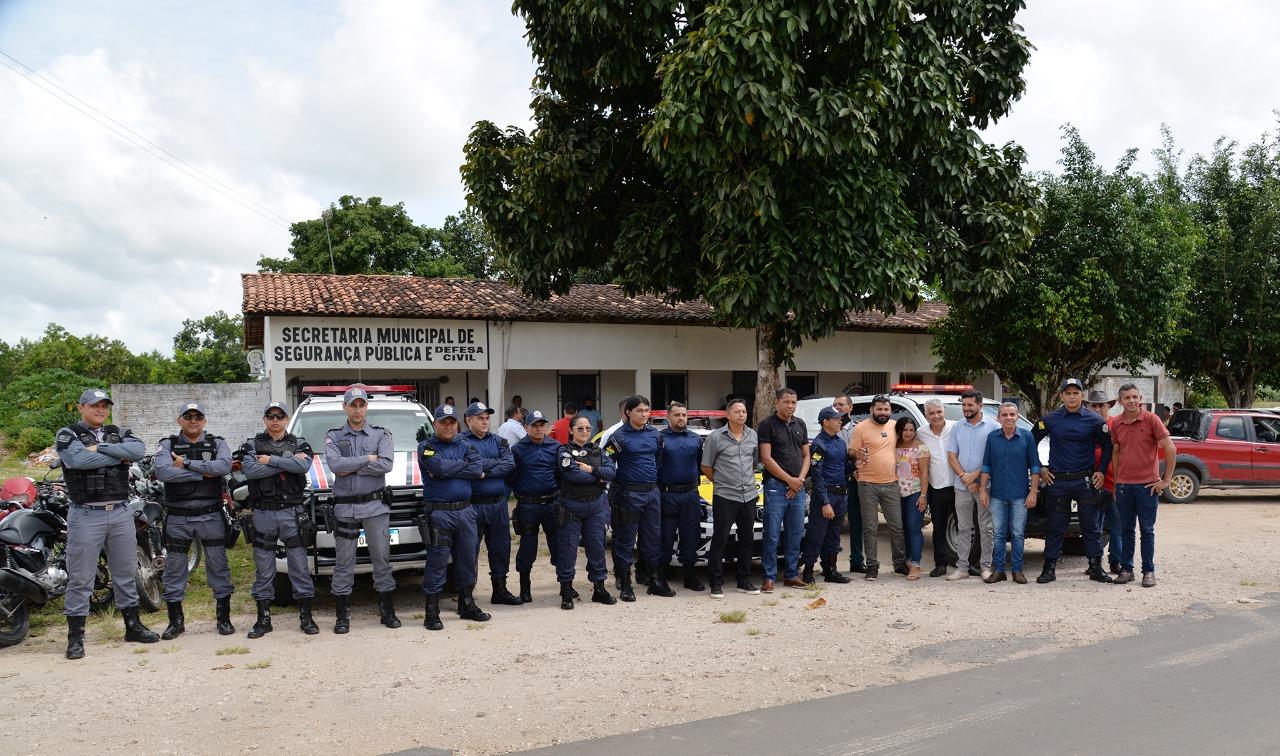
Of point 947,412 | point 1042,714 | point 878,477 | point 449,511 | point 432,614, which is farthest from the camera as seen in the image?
point 947,412

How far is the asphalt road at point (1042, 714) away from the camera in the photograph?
4348 millimetres

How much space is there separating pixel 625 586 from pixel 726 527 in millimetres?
1050

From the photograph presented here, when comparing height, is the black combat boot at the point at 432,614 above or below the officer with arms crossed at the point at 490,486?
below

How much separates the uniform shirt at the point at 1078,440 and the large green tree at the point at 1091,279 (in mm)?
8241

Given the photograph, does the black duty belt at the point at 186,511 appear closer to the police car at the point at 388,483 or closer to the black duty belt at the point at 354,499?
the police car at the point at 388,483

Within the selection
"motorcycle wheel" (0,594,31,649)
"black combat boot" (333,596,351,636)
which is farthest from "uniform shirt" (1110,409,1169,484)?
"motorcycle wheel" (0,594,31,649)

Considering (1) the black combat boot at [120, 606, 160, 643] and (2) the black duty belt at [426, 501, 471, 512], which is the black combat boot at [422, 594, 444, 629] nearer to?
(2) the black duty belt at [426, 501, 471, 512]

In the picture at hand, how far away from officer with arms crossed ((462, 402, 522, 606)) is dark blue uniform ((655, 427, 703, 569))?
1.39m

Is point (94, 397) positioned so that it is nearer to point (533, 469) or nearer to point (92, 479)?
point (92, 479)

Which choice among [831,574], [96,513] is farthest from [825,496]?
[96,513]

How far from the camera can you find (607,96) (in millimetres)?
14695

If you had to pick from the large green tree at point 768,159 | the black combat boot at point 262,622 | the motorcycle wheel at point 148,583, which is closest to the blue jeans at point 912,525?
the large green tree at point 768,159

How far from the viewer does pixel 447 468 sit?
7.14 meters

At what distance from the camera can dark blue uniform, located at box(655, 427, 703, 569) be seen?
8047 mm
